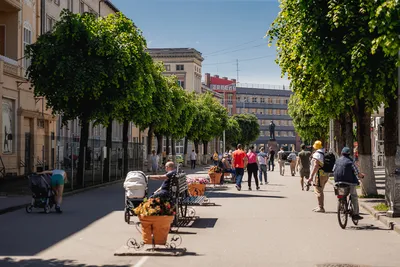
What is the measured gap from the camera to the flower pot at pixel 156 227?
1111 cm

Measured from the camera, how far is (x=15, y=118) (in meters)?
34.7

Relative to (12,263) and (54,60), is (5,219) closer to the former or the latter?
(12,263)

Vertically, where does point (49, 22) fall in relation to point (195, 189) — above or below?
above

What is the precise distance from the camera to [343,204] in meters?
15.0

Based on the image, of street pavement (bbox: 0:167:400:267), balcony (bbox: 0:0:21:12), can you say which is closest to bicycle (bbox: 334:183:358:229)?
street pavement (bbox: 0:167:400:267)

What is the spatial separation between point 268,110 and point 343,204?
161m

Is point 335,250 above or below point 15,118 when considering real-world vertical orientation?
below

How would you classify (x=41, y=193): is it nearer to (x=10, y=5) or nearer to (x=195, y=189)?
(x=195, y=189)

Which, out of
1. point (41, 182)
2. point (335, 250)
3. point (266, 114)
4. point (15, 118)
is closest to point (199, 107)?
point (15, 118)

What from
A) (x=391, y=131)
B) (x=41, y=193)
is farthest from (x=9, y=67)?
(x=391, y=131)

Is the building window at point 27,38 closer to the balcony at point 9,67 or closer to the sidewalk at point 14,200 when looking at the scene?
the balcony at point 9,67

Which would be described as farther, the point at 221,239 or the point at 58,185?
the point at 58,185

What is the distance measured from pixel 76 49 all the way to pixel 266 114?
147372 mm

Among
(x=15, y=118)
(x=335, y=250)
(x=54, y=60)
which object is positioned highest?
(x=54, y=60)
